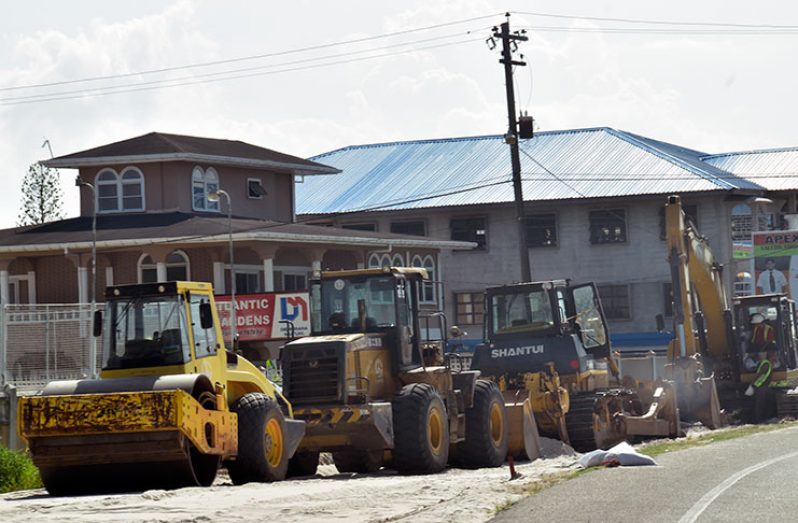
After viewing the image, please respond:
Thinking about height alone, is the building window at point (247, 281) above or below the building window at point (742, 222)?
below

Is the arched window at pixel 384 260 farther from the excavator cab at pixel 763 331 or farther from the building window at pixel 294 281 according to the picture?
the excavator cab at pixel 763 331

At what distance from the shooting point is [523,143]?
227ft

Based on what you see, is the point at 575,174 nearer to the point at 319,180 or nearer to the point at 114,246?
the point at 319,180

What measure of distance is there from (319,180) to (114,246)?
2944 centimetres

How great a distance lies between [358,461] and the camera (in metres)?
23.5

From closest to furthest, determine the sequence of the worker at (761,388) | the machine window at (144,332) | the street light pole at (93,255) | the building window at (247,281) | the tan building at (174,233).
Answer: the machine window at (144,332), the street light pole at (93,255), the worker at (761,388), the tan building at (174,233), the building window at (247,281)

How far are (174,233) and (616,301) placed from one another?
2451 centimetres

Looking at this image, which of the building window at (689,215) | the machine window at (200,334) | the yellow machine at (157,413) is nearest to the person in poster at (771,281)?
the building window at (689,215)

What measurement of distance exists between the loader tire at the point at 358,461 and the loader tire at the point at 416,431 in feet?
2.91

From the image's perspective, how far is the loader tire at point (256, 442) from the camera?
1973 cm

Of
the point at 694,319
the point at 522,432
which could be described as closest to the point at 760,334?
the point at 694,319

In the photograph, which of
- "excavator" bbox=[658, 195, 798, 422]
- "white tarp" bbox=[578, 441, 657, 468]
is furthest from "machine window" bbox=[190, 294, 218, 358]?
"excavator" bbox=[658, 195, 798, 422]

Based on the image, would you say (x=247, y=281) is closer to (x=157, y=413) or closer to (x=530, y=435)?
(x=530, y=435)

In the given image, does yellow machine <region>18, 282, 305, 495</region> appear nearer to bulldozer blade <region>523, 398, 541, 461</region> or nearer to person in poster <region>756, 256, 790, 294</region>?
bulldozer blade <region>523, 398, 541, 461</region>
